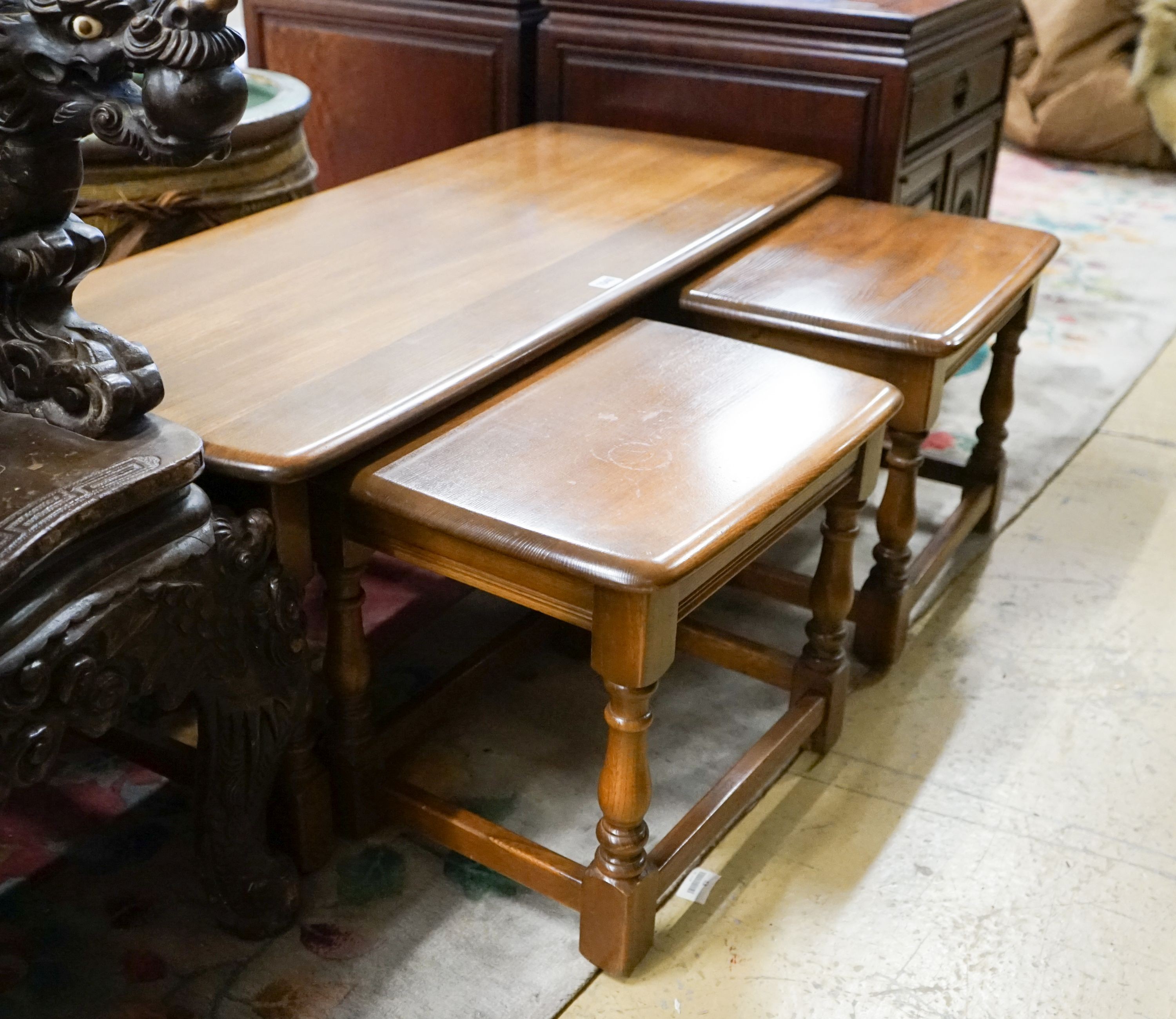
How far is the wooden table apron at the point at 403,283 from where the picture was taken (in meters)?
1.21

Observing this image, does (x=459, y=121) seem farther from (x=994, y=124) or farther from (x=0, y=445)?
(x=0, y=445)

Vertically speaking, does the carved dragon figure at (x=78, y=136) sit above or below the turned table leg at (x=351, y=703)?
above

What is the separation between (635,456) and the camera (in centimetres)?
125

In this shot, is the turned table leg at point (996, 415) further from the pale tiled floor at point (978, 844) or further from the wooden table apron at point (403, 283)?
the wooden table apron at point (403, 283)

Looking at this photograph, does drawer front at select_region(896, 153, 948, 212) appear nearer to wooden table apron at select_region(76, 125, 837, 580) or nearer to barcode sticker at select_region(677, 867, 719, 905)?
wooden table apron at select_region(76, 125, 837, 580)

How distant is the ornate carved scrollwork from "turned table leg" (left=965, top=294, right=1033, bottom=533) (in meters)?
1.25

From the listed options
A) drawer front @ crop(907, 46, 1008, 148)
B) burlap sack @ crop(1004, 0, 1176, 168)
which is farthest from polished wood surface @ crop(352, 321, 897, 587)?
burlap sack @ crop(1004, 0, 1176, 168)

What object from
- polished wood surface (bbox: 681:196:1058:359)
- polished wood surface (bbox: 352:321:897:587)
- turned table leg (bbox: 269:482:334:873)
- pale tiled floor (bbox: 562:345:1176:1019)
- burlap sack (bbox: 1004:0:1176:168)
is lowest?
pale tiled floor (bbox: 562:345:1176:1019)

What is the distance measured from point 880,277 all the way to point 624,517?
750 millimetres

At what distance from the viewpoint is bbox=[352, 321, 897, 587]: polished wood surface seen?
3.67 feet

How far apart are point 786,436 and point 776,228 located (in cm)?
69

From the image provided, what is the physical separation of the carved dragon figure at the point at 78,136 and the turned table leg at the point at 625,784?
44 cm

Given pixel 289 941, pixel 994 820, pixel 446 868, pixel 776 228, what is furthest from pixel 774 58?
pixel 289 941

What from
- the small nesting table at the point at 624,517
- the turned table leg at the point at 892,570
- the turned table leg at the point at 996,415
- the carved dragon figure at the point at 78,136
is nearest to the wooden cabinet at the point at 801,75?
the turned table leg at the point at 996,415
